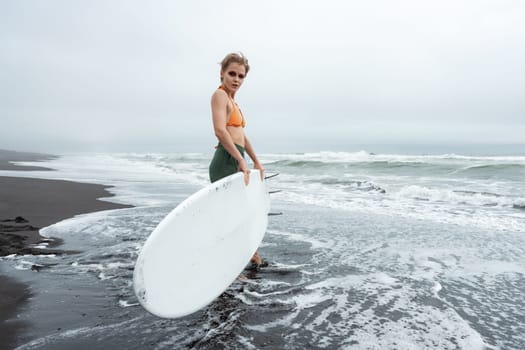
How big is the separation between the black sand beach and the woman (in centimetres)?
164

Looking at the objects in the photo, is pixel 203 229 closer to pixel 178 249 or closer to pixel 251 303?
pixel 178 249

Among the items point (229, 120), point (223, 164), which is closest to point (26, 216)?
point (223, 164)

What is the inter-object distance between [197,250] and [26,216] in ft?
14.1

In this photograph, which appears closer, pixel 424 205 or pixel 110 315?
pixel 110 315

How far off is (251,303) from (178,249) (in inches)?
30.4

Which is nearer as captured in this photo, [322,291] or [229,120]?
[322,291]

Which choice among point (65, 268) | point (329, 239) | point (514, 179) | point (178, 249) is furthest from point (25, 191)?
point (514, 179)

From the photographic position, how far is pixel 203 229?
2.22 meters

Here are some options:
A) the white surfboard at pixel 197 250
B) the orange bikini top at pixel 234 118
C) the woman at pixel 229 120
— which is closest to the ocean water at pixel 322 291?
the white surfboard at pixel 197 250

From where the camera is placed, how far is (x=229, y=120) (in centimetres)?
289

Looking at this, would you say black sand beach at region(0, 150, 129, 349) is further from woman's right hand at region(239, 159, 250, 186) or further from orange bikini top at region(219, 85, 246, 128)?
orange bikini top at region(219, 85, 246, 128)

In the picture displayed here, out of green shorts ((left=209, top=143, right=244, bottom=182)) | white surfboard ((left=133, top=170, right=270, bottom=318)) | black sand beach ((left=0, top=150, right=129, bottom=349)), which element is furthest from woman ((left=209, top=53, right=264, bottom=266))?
black sand beach ((left=0, top=150, right=129, bottom=349))

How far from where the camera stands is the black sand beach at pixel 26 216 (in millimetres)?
2238

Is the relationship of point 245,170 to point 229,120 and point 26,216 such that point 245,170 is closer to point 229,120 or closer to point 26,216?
point 229,120
